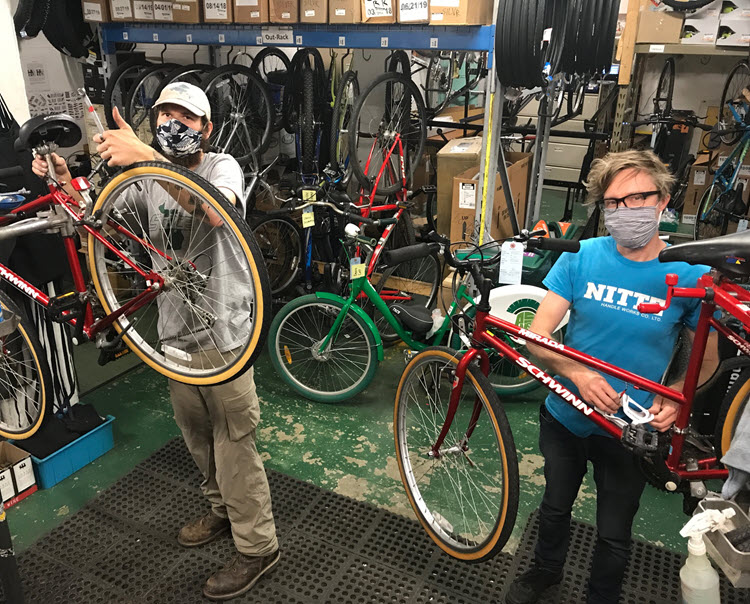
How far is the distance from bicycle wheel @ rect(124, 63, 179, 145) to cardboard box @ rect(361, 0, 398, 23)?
5.42 ft

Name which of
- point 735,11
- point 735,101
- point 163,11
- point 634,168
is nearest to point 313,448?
point 634,168

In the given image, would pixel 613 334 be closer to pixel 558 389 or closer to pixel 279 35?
pixel 558 389

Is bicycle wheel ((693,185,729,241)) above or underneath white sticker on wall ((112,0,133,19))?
underneath

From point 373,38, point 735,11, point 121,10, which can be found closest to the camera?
point 373,38

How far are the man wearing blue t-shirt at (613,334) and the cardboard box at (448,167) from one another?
91.8 inches

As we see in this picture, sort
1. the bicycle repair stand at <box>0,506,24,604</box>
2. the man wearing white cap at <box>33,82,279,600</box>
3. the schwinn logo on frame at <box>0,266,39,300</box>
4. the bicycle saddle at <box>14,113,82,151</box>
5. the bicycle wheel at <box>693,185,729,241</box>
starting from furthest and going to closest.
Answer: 1. the bicycle wheel at <box>693,185,729,241</box>
2. the schwinn logo on frame at <box>0,266,39,300</box>
3. the bicycle saddle at <box>14,113,82,151</box>
4. the man wearing white cap at <box>33,82,279,600</box>
5. the bicycle repair stand at <box>0,506,24,604</box>

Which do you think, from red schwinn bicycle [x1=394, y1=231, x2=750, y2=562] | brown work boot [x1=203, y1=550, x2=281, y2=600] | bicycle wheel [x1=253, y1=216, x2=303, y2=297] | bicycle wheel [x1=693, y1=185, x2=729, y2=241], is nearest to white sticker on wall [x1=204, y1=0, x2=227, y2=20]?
bicycle wheel [x1=253, y1=216, x2=303, y2=297]

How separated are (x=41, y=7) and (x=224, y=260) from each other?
10.7 ft

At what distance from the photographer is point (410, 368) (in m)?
2.25

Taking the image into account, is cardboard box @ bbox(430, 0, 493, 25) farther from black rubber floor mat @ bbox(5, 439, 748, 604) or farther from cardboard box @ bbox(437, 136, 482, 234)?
black rubber floor mat @ bbox(5, 439, 748, 604)

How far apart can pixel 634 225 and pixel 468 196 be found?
1.93 m

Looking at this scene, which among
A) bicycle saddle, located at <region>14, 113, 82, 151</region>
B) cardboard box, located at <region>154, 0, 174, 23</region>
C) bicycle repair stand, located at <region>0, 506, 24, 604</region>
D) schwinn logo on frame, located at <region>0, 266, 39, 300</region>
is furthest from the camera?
cardboard box, located at <region>154, 0, 174, 23</region>

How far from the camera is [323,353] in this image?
3553 millimetres

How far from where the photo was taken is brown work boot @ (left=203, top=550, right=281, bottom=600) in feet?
7.18
